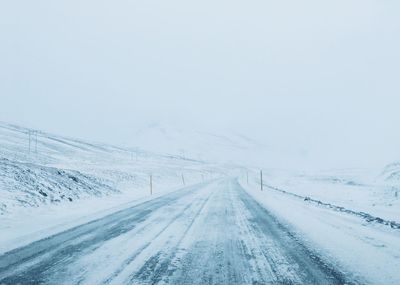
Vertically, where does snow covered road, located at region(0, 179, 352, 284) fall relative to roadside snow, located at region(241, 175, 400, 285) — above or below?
below

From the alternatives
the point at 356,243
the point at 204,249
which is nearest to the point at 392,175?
the point at 356,243

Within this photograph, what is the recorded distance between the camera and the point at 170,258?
6672 millimetres

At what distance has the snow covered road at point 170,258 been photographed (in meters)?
5.48

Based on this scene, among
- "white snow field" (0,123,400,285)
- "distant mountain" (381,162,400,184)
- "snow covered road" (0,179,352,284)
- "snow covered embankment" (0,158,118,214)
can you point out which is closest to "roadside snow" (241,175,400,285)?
"white snow field" (0,123,400,285)

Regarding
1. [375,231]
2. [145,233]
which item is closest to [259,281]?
[145,233]

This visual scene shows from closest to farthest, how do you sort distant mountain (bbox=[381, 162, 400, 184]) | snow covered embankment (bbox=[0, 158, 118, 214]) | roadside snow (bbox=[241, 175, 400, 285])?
roadside snow (bbox=[241, 175, 400, 285])
snow covered embankment (bbox=[0, 158, 118, 214])
distant mountain (bbox=[381, 162, 400, 184])

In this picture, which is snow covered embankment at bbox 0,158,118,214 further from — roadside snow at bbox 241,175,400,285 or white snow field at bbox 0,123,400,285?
roadside snow at bbox 241,175,400,285

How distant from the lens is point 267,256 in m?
6.74

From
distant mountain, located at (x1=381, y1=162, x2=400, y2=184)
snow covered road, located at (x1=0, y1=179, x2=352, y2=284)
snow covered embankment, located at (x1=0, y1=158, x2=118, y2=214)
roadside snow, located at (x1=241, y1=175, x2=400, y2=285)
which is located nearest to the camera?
snow covered road, located at (x1=0, y1=179, x2=352, y2=284)

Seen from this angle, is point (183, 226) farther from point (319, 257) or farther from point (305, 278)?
point (305, 278)

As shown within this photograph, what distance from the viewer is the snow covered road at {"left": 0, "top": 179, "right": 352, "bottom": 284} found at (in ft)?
18.0

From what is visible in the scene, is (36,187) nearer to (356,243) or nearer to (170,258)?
(170,258)

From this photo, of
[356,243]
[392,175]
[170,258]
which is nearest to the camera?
[170,258]

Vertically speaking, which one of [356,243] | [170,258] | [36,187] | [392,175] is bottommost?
[170,258]
